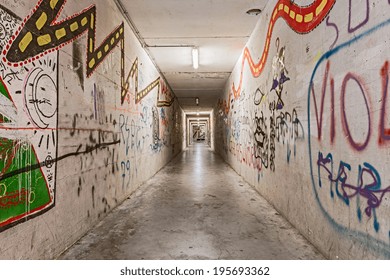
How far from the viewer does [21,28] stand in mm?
2354

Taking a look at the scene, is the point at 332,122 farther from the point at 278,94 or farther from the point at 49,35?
the point at 49,35

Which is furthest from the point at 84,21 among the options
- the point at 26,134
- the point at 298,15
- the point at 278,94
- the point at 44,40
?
the point at 278,94

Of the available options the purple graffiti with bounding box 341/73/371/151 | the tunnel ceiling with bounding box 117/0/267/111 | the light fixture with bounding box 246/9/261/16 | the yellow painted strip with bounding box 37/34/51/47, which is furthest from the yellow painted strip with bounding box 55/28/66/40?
the light fixture with bounding box 246/9/261/16

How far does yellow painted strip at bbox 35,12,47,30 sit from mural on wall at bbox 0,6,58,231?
278 millimetres

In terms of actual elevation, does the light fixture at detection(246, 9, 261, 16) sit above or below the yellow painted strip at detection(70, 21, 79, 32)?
above

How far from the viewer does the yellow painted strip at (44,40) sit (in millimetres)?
2591

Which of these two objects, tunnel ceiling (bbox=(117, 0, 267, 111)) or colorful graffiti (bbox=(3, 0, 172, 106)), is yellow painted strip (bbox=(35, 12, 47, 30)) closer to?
colorful graffiti (bbox=(3, 0, 172, 106))

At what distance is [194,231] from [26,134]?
2.36m

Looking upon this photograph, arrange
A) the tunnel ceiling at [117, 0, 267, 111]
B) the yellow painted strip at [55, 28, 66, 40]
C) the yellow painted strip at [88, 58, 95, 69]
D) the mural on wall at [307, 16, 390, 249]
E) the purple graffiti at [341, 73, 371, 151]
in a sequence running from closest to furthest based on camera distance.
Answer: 1. the mural on wall at [307, 16, 390, 249]
2. the purple graffiti at [341, 73, 371, 151]
3. the yellow painted strip at [55, 28, 66, 40]
4. the yellow painted strip at [88, 58, 95, 69]
5. the tunnel ceiling at [117, 0, 267, 111]

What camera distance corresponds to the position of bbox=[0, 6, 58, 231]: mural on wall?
2.15 metres

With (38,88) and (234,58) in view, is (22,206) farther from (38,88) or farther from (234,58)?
(234,58)

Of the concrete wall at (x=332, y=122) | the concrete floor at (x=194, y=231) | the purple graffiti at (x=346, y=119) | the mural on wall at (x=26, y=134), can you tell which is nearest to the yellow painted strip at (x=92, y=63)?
the mural on wall at (x=26, y=134)
